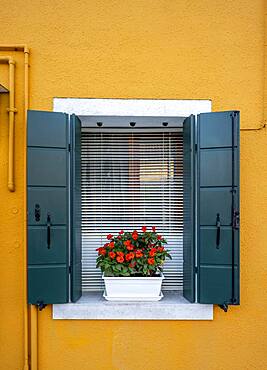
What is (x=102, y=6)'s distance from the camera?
12.7 ft

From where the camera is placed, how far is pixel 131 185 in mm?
4332

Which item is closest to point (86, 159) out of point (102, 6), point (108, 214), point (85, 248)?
point (108, 214)

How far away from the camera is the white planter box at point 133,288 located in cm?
383

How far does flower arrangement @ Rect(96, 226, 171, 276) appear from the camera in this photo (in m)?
3.86

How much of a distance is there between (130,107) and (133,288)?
1.74 m
